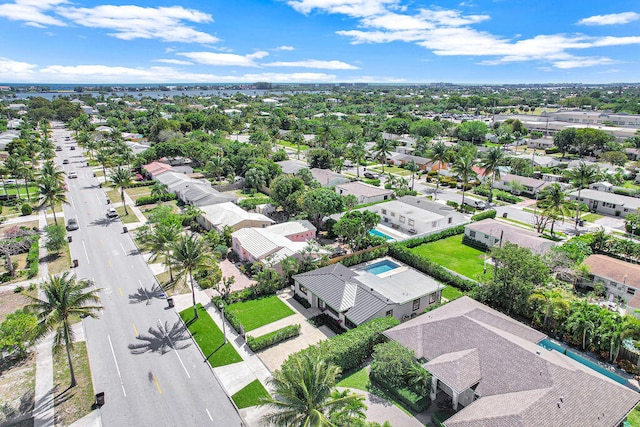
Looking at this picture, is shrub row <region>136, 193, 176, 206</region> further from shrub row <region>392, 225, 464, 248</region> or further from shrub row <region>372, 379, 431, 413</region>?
shrub row <region>372, 379, 431, 413</region>

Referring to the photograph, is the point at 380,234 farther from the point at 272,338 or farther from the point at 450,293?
the point at 272,338

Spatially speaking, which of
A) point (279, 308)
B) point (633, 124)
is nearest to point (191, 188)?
point (279, 308)

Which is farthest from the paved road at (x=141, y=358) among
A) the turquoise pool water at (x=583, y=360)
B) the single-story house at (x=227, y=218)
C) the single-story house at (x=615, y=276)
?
the single-story house at (x=615, y=276)

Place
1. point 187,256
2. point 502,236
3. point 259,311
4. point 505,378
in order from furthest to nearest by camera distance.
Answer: point 502,236
point 259,311
point 187,256
point 505,378

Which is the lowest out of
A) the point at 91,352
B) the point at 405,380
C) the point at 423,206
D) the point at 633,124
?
the point at 91,352

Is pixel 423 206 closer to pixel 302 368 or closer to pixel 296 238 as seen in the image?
pixel 296 238

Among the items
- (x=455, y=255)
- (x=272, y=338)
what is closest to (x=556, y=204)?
(x=455, y=255)
